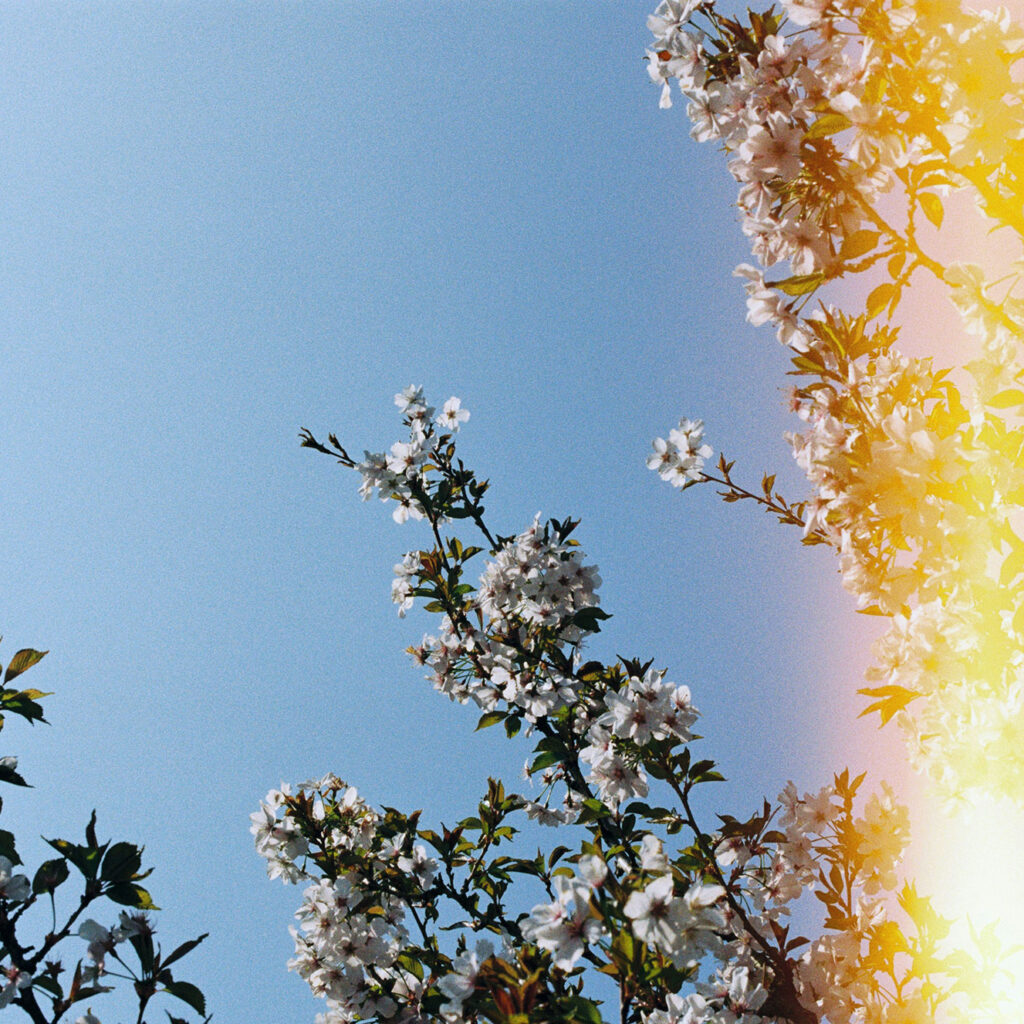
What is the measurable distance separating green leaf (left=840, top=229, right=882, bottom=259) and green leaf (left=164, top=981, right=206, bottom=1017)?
311 centimetres

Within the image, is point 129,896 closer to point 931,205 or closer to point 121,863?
point 121,863

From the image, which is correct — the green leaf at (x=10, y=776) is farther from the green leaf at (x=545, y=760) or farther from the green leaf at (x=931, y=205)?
the green leaf at (x=931, y=205)

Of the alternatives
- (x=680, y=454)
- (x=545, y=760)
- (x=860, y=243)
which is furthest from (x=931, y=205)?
(x=545, y=760)

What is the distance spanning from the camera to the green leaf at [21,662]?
2.89 metres

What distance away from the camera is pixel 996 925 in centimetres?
282

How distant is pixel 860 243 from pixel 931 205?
8.0 inches

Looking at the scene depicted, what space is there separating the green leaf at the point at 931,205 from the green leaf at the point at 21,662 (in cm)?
346

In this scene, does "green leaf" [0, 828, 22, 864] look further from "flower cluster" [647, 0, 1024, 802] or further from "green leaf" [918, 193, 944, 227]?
"green leaf" [918, 193, 944, 227]

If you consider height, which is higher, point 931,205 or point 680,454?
point 680,454

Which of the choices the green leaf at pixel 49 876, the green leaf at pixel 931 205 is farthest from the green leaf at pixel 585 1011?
the green leaf at pixel 931 205

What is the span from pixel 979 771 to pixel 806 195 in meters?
1.84

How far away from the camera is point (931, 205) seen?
2.17 metres

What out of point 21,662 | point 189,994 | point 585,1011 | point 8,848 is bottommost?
point 585,1011

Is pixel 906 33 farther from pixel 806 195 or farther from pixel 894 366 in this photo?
pixel 894 366
